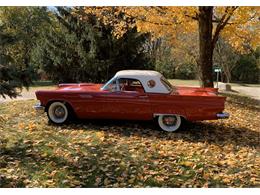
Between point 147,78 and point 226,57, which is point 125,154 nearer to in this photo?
point 147,78

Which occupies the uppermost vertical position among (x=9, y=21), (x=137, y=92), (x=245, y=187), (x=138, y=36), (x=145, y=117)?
(x=9, y=21)

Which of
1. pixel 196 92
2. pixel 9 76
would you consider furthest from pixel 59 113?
pixel 196 92

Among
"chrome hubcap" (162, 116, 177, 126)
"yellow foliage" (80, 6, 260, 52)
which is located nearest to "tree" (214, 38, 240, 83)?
"yellow foliage" (80, 6, 260, 52)

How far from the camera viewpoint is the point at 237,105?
1293cm

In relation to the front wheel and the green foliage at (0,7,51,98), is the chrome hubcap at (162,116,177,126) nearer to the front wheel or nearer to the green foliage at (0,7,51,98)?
the front wheel

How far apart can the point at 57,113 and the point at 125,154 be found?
95.7 inches

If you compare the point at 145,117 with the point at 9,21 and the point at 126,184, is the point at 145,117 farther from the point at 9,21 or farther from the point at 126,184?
the point at 9,21

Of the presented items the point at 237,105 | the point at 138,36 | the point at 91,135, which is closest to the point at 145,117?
the point at 91,135

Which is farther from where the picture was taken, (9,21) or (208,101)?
(9,21)

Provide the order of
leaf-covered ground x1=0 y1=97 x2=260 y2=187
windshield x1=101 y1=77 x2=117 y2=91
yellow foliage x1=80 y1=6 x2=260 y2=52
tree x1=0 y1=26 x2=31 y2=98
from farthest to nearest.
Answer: yellow foliage x1=80 y1=6 x2=260 y2=52 → windshield x1=101 y1=77 x2=117 y2=91 → tree x1=0 y1=26 x2=31 y2=98 → leaf-covered ground x1=0 y1=97 x2=260 y2=187

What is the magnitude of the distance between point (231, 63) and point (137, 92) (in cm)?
2257

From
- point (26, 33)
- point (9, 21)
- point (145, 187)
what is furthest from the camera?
point (9, 21)

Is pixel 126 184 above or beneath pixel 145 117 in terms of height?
beneath

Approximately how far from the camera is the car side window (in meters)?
8.77
